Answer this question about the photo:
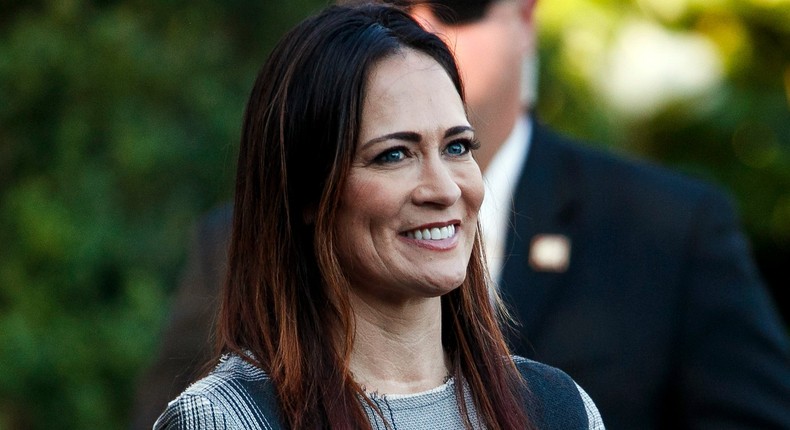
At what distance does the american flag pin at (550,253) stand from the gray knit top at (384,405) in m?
1.37

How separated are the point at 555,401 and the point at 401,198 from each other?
0.53 m

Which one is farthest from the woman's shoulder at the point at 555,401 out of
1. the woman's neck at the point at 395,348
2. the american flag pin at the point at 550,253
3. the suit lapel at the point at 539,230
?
the american flag pin at the point at 550,253

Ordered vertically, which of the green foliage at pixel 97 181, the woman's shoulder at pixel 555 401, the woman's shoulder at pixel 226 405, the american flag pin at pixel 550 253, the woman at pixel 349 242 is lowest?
the green foliage at pixel 97 181

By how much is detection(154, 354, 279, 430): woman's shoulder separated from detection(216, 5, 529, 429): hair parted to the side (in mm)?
26

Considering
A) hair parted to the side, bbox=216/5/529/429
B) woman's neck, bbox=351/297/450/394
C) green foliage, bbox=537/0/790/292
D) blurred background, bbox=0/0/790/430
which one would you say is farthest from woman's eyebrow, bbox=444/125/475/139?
green foliage, bbox=537/0/790/292

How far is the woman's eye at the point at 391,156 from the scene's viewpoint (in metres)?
2.67

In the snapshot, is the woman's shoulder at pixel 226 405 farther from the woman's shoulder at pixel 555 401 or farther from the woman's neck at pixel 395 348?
the woman's shoulder at pixel 555 401

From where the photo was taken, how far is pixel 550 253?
4414 millimetres

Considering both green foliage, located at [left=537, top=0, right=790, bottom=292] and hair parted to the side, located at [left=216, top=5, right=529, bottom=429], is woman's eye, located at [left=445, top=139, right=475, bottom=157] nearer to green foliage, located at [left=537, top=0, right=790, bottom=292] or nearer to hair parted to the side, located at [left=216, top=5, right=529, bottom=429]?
hair parted to the side, located at [left=216, top=5, right=529, bottom=429]

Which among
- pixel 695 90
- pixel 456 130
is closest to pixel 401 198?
pixel 456 130

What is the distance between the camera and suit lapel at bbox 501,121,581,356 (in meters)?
4.30

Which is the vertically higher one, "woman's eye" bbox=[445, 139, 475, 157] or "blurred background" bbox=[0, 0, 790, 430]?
"woman's eye" bbox=[445, 139, 475, 157]

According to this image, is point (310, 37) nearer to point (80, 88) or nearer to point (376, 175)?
point (376, 175)

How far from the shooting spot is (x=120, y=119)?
6.94 meters
